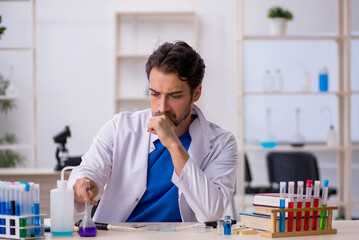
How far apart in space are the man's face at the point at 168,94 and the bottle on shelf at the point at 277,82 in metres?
2.78

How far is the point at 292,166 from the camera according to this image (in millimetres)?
4855

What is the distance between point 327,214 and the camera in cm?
168

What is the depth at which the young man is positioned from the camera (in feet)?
6.15

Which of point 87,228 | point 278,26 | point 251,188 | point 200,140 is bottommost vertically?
point 251,188

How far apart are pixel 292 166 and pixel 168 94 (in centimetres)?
310

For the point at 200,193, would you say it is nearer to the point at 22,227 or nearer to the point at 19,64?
the point at 22,227

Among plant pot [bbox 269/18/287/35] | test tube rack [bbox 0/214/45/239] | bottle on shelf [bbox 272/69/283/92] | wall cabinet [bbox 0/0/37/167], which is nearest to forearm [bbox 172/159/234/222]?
test tube rack [bbox 0/214/45/239]

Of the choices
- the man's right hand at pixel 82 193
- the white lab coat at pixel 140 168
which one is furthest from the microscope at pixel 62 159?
the man's right hand at pixel 82 193

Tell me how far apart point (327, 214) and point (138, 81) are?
401 centimetres

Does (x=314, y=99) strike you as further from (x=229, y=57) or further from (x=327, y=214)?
(x=327, y=214)

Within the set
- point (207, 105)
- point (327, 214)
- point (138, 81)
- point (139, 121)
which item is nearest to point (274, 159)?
point (207, 105)

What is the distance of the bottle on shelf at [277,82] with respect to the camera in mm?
4680

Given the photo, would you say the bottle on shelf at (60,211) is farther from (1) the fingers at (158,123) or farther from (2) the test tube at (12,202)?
(1) the fingers at (158,123)

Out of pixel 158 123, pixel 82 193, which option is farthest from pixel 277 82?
pixel 82 193
